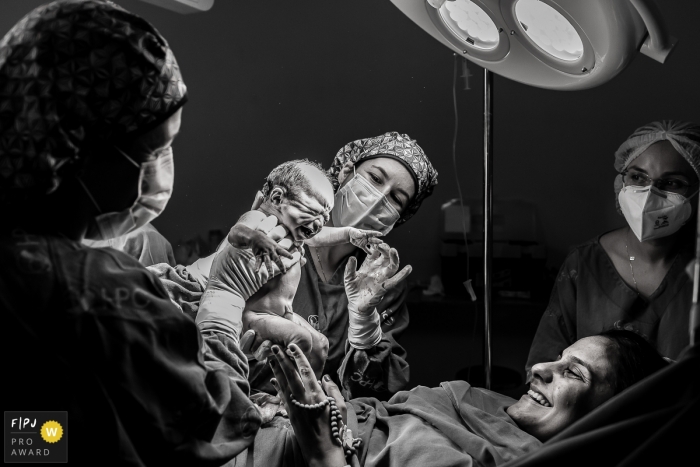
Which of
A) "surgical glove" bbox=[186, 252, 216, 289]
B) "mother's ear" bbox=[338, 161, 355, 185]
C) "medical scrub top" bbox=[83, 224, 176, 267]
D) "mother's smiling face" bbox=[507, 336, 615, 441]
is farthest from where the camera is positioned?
"mother's ear" bbox=[338, 161, 355, 185]

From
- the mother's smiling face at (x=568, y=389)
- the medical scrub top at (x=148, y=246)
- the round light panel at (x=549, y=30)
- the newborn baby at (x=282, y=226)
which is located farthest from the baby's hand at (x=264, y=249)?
the mother's smiling face at (x=568, y=389)

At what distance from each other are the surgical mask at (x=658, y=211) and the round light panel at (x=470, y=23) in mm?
886

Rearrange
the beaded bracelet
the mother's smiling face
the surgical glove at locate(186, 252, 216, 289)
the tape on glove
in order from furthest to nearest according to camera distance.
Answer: the tape on glove < the mother's smiling face < the surgical glove at locate(186, 252, 216, 289) < the beaded bracelet

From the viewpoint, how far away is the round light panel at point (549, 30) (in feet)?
5.11

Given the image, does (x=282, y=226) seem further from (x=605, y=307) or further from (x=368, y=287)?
(x=605, y=307)

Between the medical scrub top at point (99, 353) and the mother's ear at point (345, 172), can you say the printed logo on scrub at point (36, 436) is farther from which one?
the mother's ear at point (345, 172)

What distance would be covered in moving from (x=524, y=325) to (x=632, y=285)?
61 cm

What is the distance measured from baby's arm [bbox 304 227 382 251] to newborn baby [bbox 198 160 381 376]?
332 millimetres

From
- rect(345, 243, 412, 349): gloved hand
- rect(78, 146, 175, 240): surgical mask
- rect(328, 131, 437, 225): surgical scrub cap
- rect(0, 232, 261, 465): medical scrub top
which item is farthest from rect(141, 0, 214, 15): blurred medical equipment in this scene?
rect(0, 232, 261, 465): medical scrub top

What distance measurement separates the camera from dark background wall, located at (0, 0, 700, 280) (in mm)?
2086

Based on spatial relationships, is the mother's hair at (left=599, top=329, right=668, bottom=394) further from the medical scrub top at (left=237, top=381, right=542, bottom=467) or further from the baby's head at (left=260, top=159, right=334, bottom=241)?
the baby's head at (left=260, top=159, right=334, bottom=241)

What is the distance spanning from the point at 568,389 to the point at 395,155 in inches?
35.5

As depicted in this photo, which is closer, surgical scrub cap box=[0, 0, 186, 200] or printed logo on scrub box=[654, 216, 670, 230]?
surgical scrub cap box=[0, 0, 186, 200]

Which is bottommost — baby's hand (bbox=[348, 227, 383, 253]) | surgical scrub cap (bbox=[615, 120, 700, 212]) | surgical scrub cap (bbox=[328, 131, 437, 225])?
baby's hand (bbox=[348, 227, 383, 253])
